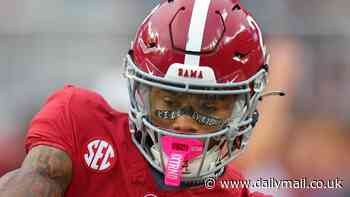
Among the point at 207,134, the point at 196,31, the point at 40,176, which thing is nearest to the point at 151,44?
the point at 196,31

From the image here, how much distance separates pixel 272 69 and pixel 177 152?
1.91 m

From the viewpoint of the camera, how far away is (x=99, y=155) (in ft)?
4.93

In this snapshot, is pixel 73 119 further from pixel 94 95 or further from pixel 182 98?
pixel 182 98

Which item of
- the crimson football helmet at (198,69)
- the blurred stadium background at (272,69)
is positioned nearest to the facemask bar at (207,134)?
the crimson football helmet at (198,69)

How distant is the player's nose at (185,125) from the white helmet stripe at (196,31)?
0.11 m

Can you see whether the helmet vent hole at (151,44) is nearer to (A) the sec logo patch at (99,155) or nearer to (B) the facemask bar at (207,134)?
(B) the facemask bar at (207,134)

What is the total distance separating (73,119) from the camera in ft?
4.89

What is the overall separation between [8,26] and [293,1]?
1.46 meters

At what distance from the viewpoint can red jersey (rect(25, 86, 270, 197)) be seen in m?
1.45

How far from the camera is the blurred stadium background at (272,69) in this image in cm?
309

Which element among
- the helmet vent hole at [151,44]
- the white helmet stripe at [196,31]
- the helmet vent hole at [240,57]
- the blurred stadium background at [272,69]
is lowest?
the blurred stadium background at [272,69]

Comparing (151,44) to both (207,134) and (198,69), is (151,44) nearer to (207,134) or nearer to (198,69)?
(198,69)

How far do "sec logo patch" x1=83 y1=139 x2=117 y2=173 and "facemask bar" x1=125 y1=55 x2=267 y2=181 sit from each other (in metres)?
0.06

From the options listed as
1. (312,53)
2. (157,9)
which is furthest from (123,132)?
(312,53)
